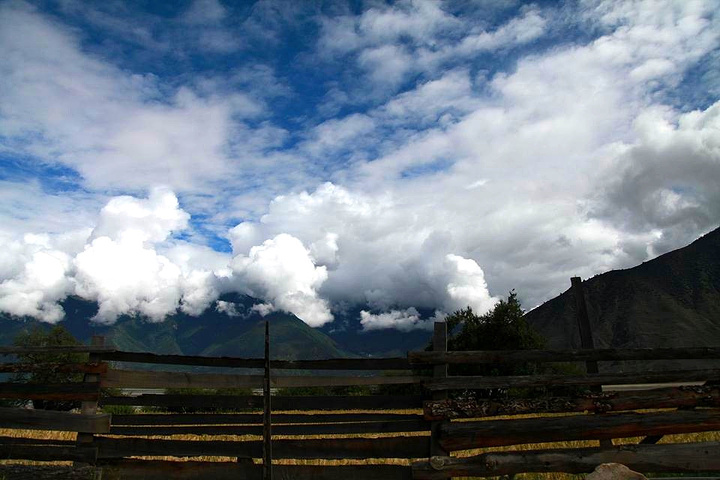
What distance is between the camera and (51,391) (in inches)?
314

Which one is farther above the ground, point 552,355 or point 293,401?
point 552,355

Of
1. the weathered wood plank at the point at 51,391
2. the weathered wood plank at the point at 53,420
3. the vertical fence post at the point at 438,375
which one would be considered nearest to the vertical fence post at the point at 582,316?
the vertical fence post at the point at 438,375

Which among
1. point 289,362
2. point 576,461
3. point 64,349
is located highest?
point 64,349

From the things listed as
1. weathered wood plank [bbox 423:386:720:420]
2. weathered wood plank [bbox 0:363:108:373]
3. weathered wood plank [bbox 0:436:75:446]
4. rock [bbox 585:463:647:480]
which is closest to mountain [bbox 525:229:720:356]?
weathered wood plank [bbox 423:386:720:420]

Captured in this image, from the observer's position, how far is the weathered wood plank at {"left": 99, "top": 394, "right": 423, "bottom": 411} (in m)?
7.82

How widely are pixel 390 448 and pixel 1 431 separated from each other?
572 inches

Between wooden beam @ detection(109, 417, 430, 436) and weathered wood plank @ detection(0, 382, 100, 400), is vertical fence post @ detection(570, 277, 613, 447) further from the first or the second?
weathered wood plank @ detection(0, 382, 100, 400)

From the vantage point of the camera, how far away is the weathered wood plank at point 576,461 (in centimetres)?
721

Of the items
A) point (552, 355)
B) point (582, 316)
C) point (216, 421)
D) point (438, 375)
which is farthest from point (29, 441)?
point (582, 316)

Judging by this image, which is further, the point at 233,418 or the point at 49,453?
the point at 233,418

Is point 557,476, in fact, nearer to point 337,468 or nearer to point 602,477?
point 602,477

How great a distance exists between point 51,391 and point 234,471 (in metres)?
3.07

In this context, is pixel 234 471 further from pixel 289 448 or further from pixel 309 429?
pixel 309 429

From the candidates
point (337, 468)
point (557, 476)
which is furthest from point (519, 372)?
point (337, 468)
